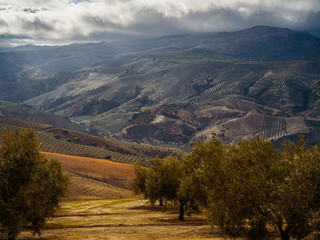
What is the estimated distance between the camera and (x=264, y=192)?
33.2m

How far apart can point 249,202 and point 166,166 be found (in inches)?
1532

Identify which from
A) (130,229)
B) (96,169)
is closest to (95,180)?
(96,169)

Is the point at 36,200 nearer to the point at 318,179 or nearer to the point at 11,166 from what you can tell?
the point at 11,166

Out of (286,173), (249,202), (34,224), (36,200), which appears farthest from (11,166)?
(286,173)

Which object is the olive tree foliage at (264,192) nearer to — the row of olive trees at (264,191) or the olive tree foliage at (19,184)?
the row of olive trees at (264,191)

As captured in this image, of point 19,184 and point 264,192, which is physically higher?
point 264,192

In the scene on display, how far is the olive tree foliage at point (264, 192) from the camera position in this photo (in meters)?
30.1

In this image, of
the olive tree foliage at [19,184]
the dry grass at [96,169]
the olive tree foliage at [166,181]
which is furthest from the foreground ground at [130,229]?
the dry grass at [96,169]

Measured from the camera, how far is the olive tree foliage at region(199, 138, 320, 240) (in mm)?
30122

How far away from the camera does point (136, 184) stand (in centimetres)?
9319

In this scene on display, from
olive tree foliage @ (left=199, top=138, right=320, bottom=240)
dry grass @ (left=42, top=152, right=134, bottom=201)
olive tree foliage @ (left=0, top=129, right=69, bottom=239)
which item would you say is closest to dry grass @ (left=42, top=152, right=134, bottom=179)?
dry grass @ (left=42, top=152, right=134, bottom=201)

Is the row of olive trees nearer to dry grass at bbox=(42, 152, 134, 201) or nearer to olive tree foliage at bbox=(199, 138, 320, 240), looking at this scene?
olive tree foliage at bbox=(199, 138, 320, 240)

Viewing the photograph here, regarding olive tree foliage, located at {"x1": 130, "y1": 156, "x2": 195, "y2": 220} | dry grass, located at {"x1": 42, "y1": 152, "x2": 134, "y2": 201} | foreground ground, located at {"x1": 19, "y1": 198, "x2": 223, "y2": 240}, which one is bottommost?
dry grass, located at {"x1": 42, "y1": 152, "x2": 134, "y2": 201}

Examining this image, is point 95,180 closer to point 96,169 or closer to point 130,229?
point 96,169
